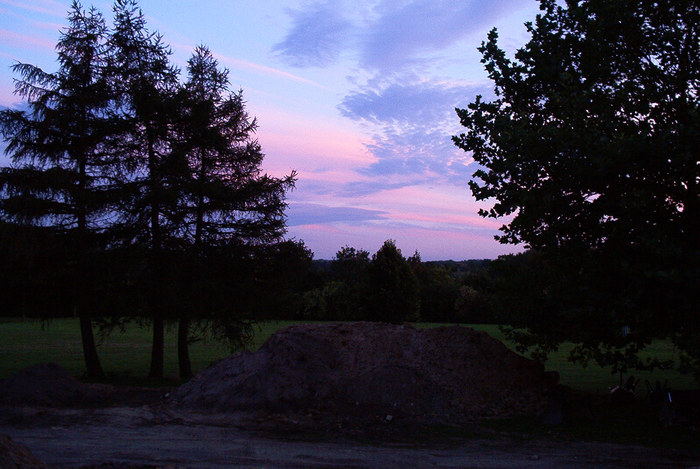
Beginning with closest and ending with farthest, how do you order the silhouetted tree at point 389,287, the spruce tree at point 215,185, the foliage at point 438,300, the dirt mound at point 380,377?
the dirt mound at point 380,377, the spruce tree at point 215,185, the silhouetted tree at point 389,287, the foliage at point 438,300

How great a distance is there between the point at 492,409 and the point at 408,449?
3.63m

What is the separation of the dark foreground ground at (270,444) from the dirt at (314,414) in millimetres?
25

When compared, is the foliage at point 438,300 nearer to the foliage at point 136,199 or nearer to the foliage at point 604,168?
the foliage at point 136,199

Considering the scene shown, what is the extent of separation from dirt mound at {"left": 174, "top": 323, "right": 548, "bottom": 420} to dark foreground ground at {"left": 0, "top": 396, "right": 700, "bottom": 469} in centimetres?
82

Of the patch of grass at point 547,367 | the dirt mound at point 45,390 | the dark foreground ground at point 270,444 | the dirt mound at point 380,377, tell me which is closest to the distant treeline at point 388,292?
the patch of grass at point 547,367

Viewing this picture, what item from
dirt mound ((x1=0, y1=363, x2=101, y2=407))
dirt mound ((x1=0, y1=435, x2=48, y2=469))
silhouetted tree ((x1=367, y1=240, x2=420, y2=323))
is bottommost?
dirt mound ((x1=0, y1=363, x2=101, y2=407))

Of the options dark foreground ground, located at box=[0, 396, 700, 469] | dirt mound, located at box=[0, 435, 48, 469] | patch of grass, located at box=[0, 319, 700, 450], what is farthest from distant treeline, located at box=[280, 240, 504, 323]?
dirt mound, located at box=[0, 435, 48, 469]

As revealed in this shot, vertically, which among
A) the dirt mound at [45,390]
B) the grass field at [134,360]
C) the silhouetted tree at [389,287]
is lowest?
the grass field at [134,360]

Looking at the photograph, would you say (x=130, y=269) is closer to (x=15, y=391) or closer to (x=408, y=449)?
(x=15, y=391)

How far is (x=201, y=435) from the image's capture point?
11.1 m

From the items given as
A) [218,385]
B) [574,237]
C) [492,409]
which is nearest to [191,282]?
[218,385]

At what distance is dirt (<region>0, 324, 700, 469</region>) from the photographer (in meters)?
9.41

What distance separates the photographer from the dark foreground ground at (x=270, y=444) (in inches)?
359

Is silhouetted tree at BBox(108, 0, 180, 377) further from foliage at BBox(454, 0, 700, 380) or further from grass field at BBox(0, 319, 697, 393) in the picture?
foliage at BBox(454, 0, 700, 380)
